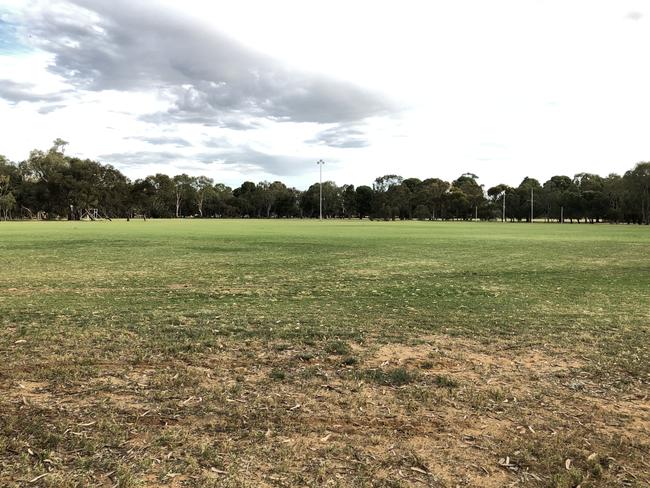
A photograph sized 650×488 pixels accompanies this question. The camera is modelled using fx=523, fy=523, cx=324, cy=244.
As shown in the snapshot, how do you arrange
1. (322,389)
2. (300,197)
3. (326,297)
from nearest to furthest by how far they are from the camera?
(322,389) < (326,297) < (300,197)

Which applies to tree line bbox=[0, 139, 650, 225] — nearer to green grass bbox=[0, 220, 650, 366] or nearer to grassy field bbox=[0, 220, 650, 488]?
green grass bbox=[0, 220, 650, 366]

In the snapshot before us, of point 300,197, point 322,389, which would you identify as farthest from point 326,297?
point 300,197

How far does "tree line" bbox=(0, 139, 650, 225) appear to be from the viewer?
117 meters

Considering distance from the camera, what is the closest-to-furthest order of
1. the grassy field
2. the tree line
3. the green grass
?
the grassy field, the green grass, the tree line

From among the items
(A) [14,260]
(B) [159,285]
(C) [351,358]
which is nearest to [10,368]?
(C) [351,358]

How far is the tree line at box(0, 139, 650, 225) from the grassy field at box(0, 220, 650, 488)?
11527 cm

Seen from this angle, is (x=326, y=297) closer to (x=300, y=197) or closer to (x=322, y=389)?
(x=322, y=389)

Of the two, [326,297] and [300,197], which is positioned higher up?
[300,197]

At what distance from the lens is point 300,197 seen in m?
180

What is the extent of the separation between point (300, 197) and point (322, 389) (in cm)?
17569

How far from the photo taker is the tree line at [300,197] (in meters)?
117

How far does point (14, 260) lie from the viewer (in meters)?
21.2

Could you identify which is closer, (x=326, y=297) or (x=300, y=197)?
(x=326, y=297)

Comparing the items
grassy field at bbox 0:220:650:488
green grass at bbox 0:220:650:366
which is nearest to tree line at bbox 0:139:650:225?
green grass at bbox 0:220:650:366
